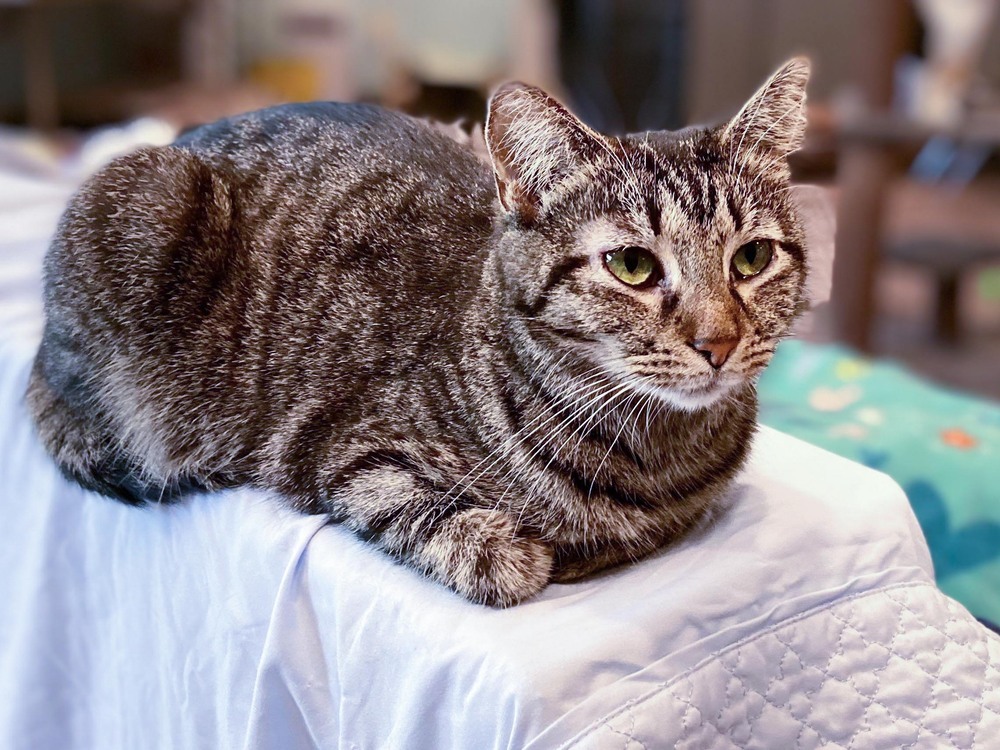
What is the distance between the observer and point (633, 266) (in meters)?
0.83

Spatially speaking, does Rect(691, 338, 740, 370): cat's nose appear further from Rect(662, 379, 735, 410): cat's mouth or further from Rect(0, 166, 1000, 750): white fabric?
Rect(0, 166, 1000, 750): white fabric

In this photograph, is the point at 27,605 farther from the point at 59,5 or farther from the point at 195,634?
the point at 59,5

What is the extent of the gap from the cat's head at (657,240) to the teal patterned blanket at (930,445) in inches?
16.3

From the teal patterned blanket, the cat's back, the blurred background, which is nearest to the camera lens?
the cat's back

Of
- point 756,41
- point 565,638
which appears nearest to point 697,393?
point 565,638

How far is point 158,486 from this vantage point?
105 cm

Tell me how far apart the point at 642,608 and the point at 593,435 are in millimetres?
160

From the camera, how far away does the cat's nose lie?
79 cm

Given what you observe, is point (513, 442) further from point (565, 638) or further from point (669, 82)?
point (669, 82)

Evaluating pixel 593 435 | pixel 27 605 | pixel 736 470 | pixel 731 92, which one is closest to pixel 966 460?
pixel 736 470

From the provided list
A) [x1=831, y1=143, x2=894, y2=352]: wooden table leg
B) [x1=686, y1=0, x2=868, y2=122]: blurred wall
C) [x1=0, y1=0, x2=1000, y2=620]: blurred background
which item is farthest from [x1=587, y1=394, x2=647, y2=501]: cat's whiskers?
[x1=686, y1=0, x2=868, y2=122]: blurred wall

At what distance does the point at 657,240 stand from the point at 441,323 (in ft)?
0.82

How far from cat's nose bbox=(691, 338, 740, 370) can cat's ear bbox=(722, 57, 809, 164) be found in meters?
0.19

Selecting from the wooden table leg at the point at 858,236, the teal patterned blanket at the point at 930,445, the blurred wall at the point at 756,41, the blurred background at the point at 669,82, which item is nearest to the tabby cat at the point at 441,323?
the teal patterned blanket at the point at 930,445
